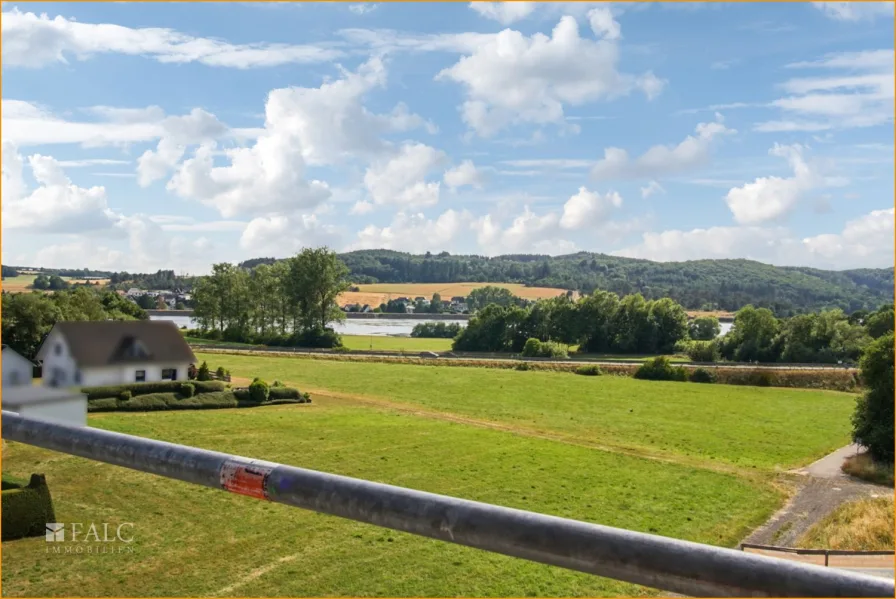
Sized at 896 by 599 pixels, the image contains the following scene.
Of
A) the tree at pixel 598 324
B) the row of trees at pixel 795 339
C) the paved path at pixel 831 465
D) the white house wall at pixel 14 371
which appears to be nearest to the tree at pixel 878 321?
the row of trees at pixel 795 339

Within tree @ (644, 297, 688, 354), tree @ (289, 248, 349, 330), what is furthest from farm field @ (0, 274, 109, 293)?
tree @ (644, 297, 688, 354)

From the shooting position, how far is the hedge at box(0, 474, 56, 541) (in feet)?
32.5

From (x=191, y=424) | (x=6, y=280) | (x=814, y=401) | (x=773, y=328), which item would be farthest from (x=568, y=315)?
(x=6, y=280)

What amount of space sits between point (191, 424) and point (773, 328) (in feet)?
202

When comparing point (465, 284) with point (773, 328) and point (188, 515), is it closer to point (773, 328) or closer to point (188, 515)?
point (773, 328)

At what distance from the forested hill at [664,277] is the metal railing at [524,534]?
40035 mm

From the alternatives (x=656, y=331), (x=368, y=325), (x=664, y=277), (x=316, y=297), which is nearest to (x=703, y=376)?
(x=656, y=331)

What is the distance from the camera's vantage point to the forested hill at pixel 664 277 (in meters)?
56.8

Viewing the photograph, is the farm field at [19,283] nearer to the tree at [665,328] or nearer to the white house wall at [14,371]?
the white house wall at [14,371]

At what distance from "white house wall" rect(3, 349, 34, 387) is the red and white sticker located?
383 centimetres

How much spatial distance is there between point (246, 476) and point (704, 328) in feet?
254

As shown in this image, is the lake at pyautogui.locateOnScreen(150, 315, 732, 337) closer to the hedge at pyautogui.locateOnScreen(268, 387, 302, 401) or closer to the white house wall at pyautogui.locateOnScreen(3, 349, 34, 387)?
the white house wall at pyautogui.locateOnScreen(3, 349, 34, 387)

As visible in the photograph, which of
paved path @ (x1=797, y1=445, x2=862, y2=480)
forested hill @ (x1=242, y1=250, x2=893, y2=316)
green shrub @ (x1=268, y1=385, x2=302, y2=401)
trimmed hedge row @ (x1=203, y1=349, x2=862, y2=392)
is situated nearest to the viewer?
paved path @ (x1=797, y1=445, x2=862, y2=480)

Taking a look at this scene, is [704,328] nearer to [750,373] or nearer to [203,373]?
[750,373]
